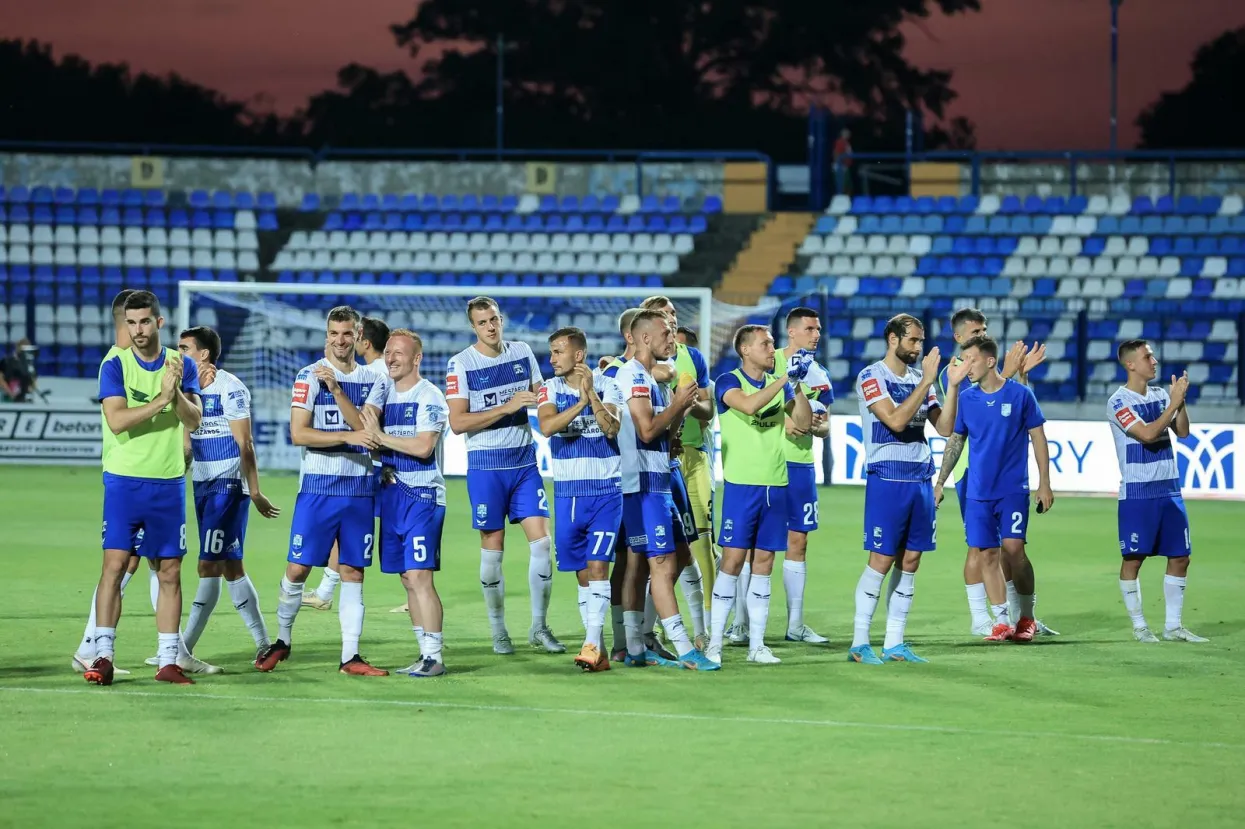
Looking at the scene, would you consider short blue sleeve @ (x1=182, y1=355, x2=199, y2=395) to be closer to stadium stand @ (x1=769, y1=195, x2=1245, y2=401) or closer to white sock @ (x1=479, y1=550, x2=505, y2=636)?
white sock @ (x1=479, y1=550, x2=505, y2=636)

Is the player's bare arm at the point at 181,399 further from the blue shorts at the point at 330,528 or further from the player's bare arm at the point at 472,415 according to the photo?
the player's bare arm at the point at 472,415

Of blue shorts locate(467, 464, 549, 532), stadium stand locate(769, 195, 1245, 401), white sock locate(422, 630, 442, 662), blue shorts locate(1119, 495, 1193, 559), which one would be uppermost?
stadium stand locate(769, 195, 1245, 401)

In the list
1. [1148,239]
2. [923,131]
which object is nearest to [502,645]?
[1148,239]

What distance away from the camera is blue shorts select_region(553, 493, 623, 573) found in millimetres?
9211

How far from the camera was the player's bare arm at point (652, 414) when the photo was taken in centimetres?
904

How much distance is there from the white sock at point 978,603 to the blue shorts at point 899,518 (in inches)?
47.6

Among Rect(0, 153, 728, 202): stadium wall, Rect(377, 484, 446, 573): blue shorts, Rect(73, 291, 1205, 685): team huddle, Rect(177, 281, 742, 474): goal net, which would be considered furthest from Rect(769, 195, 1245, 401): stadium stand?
Rect(377, 484, 446, 573): blue shorts

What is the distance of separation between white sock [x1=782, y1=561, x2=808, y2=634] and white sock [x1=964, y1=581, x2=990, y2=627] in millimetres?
1114

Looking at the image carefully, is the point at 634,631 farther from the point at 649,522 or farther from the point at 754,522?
the point at 754,522

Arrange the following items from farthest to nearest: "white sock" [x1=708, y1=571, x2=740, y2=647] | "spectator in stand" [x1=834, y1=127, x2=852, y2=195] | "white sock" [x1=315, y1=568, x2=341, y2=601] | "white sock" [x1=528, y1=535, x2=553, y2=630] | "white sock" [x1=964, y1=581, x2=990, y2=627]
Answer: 1. "spectator in stand" [x1=834, y1=127, x2=852, y2=195]
2. "white sock" [x1=315, y1=568, x2=341, y2=601]
3. "white sock" [x1=964, y1=581, x2=990, y2=627]
4. "white sock" [x1=528, y1=535, x2=553, y2=630]
5. "white sock" [x1=708, y1=571, x2=740, y2=647]

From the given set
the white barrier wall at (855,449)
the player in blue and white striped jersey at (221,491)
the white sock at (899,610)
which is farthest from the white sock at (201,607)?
the white barrier wall at (855,449)

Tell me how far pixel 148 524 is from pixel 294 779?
240 centimetres

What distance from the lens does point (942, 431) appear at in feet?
32.3

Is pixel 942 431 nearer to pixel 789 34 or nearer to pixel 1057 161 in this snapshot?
pixel 1057 161
